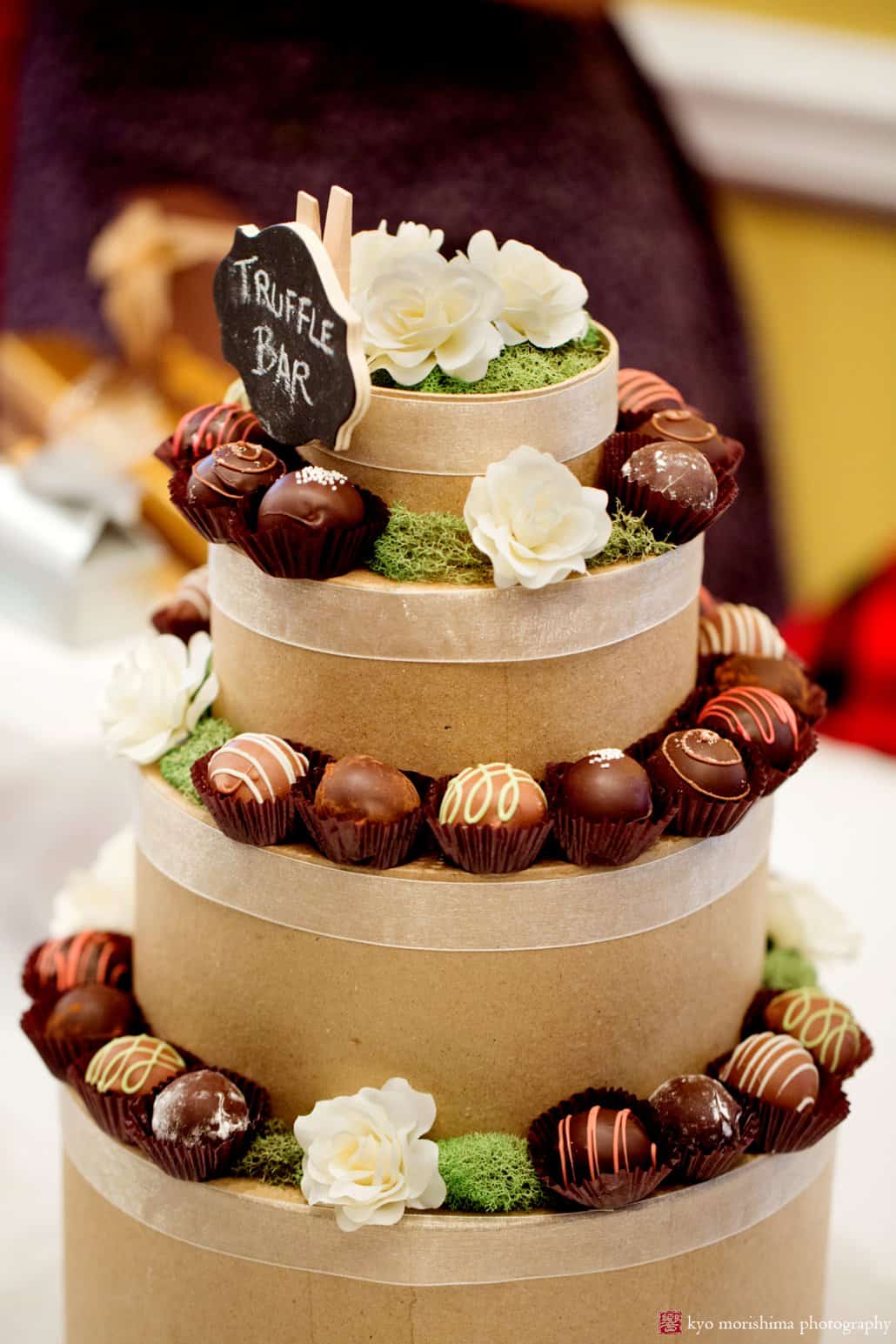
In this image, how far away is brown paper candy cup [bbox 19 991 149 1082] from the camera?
58.4 inches

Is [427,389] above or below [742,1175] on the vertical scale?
above

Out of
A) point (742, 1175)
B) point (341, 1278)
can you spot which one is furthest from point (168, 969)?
point (742, 1175)

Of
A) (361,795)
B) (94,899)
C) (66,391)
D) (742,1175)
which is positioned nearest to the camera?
(361,795)

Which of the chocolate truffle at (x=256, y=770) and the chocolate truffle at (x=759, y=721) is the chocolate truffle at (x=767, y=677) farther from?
the chocolate truffle at (x=256, y=770)

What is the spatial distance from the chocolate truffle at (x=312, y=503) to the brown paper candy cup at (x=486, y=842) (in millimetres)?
229

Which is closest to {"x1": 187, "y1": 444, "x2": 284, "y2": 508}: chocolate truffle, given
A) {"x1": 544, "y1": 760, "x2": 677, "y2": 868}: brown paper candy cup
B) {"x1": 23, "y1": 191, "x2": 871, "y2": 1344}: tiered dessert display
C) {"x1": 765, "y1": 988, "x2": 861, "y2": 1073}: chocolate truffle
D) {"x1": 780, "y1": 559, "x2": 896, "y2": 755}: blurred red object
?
{"x1": 23, "y1": 191, "x2": 871, "y2": 1344}: tiered dessert display

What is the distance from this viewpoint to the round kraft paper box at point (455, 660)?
1316 millimetres

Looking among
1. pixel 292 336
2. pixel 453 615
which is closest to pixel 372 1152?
pixel 453 615

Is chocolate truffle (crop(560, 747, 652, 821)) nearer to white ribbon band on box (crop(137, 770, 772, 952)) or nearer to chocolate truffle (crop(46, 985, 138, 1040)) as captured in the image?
white ribbon band on box (crop(137, 770, 772, 952))

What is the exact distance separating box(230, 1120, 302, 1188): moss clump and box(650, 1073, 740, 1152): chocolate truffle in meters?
0.30

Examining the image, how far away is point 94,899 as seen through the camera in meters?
1.73

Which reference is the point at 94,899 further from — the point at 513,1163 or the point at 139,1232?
the point at 513,1163

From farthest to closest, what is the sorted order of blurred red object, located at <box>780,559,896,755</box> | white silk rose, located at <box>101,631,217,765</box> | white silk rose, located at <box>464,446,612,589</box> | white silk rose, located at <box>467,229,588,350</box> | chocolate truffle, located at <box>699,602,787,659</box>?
1. blurred red object, located at <box>780,559,896,755</box>
2. chocolate truffle, located at <box>699,602,787,659</box>
3. white silk rose, located at <box>101,631,217,765</box>
4. white silk rose, located at <box>467,229,588,350</box>
5. white silk rose, located at <box>464,446,612,589</box>

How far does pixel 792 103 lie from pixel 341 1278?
113 inches
